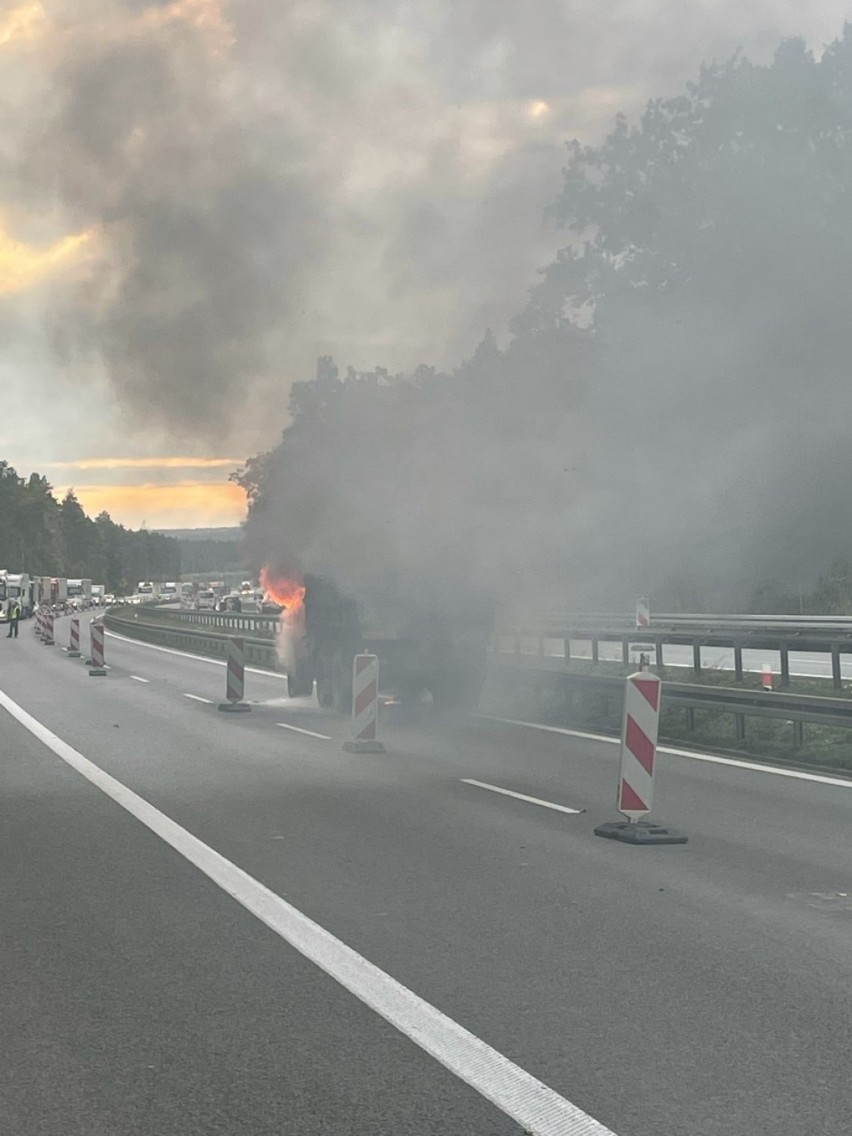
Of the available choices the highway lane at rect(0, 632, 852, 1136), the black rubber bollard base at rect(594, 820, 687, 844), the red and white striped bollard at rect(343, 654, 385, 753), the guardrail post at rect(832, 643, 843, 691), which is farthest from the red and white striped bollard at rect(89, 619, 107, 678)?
the black rubber bollard base at rect(594, 820, 687, 844)

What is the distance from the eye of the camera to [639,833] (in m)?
10.4

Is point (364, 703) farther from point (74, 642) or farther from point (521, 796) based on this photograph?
point (74, 642)

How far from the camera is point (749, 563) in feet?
92.9

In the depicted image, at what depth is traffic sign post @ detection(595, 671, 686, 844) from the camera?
1054 cm

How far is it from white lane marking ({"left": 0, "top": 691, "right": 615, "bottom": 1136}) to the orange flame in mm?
14579

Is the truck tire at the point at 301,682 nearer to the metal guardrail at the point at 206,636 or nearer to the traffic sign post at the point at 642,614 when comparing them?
the metal guardrail at the point at 206,636

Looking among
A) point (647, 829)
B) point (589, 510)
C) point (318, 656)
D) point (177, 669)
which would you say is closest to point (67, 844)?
point (647, 829)

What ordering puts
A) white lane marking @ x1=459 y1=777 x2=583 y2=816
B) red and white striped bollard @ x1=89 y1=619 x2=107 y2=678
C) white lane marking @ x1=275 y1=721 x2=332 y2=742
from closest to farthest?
white lane marking @ x1=459 y1=777 x2=583 y2=816 < white lane marking @ x1=275 y1=721 x2=332 y2=742 < red and white striped bollard @ x1=89 y1=619 x2=107 y2=678

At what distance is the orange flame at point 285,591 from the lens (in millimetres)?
24891

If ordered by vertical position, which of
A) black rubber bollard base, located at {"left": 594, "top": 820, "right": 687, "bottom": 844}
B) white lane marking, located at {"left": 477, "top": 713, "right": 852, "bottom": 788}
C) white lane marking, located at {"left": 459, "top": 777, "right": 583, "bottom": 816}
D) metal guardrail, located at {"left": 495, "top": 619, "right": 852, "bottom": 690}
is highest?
metal guardrail, located at {"left": 495, "top": 619, "right": 852, "bottom": 690}

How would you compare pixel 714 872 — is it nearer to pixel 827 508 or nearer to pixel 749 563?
pixel 827 508

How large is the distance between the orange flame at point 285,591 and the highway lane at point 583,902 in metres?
7.57

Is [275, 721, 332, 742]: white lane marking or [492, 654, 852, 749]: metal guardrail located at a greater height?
[492, 654, 852, 749]: metal guardrail

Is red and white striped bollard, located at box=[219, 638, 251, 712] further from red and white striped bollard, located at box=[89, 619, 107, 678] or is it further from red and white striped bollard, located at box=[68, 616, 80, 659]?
red and white striped bollard, located at box=[68, 616, 80, 659]
